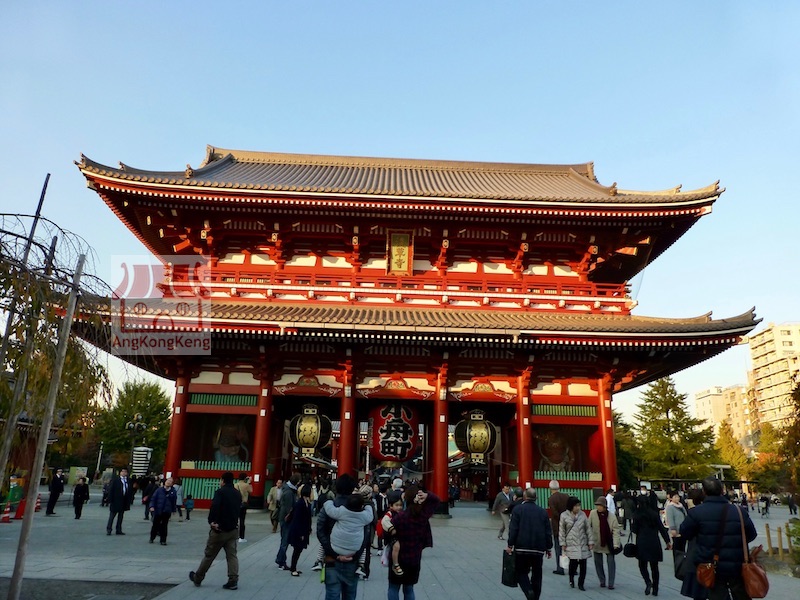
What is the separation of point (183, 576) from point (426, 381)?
1142cm

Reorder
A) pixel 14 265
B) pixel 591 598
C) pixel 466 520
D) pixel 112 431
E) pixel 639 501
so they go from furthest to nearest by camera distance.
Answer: pixel 112 431
pixel 466 520
pixel 639 501
pixel 591 598
pixel 14 265

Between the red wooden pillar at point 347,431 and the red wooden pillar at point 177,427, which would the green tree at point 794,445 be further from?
the red wooden pillar at point 177,427

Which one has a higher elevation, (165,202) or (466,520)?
(165,202)

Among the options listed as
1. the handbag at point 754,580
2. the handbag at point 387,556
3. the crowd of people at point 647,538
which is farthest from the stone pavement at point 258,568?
the handbag at point 754,580

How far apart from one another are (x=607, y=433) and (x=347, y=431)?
29.9 feet

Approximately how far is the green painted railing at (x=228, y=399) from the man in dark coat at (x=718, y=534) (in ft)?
50.4

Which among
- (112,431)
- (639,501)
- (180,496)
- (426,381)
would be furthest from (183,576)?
(112,431)

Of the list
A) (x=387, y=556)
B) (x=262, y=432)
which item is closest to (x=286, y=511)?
(x=387, y=556)

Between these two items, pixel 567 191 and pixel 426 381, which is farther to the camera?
pixel 567 191

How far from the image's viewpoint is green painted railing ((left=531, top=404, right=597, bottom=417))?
19.0 m

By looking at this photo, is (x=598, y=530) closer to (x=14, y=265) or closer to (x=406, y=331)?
(x=406, y=331)

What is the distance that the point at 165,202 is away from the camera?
1925 cm

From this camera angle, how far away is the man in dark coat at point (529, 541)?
24.5ft

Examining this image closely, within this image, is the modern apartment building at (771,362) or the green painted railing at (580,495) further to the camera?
the modern apartment building at (771,362)
